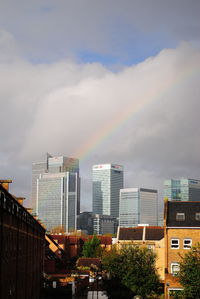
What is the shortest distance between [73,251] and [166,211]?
7125 cm

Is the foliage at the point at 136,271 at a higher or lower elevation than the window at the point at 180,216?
lower

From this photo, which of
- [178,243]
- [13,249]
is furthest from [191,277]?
[13,249]

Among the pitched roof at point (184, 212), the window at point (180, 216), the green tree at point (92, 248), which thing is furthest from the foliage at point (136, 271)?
the green tree at point (92, 248)

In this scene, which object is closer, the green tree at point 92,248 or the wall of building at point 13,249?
the wall of building at point 13,249

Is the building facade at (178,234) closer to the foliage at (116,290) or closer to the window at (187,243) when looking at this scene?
the window at (187,243)

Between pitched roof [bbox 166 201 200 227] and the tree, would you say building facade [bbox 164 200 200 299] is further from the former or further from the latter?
the tree

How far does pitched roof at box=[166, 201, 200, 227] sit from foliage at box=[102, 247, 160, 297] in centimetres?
616

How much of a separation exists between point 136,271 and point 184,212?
12715mm

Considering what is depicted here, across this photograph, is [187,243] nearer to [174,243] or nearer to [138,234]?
[174,243]

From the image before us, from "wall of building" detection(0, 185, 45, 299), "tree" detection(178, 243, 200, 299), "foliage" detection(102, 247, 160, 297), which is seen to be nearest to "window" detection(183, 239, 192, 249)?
"foliage" detection(102, 247, 160, 297)

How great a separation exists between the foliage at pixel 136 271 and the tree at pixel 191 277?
8162mm

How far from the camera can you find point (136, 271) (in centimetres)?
5281

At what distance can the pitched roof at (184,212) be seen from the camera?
5931cm

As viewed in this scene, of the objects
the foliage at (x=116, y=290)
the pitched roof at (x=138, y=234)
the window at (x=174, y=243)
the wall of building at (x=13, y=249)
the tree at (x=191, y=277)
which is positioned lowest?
the foliage at (x=116, y=290)
